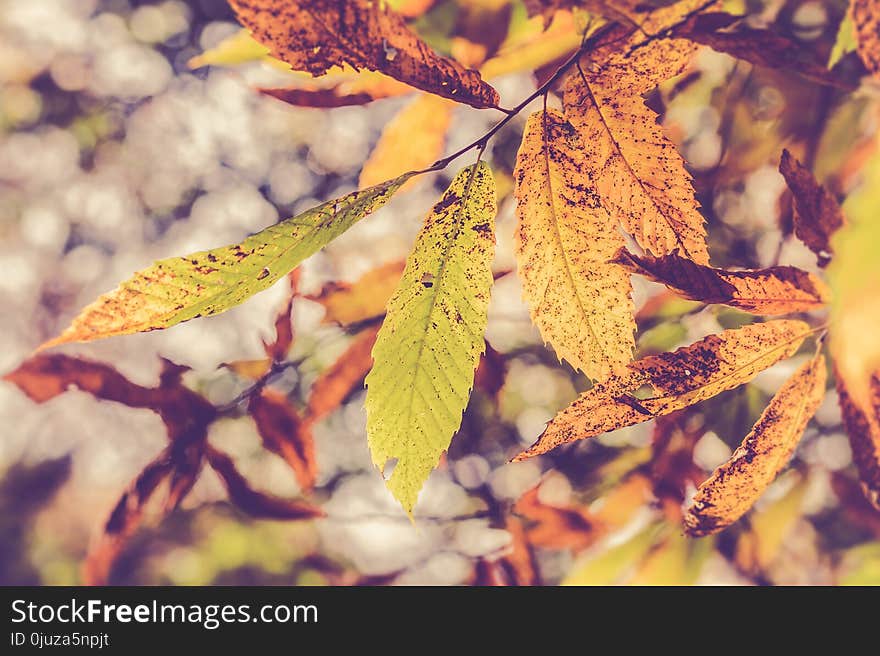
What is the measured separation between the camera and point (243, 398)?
1.02ft

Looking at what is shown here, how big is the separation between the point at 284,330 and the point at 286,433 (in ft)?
0.18

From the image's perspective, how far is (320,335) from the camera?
314mm

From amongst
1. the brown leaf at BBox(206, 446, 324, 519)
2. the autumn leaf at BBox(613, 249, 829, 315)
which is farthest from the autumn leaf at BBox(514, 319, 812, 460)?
the brown leaf at BBox(206, 446, 324, 519)

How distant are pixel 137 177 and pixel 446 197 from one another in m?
0.15

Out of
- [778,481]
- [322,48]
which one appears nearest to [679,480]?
[778,481]

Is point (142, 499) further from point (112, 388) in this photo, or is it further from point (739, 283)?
point (739, 283)

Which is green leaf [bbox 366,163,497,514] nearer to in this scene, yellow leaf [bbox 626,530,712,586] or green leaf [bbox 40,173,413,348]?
green leaf [bbox 40,173,413,348]

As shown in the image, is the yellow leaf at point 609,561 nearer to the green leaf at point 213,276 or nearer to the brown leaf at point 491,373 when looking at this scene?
the brown leaf at point 491,373

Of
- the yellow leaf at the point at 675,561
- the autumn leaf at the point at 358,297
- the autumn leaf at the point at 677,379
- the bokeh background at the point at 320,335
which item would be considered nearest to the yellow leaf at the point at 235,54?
the bokeh background at the point at 320,335

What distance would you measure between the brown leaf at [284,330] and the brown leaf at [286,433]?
0.07ft

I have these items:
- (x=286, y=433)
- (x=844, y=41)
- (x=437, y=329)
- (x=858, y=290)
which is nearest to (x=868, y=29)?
(x=844, y=41)

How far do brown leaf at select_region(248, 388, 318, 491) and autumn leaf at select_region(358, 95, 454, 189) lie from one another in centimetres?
12

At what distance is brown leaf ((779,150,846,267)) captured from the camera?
29cm

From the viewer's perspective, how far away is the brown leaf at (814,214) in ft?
0.95
